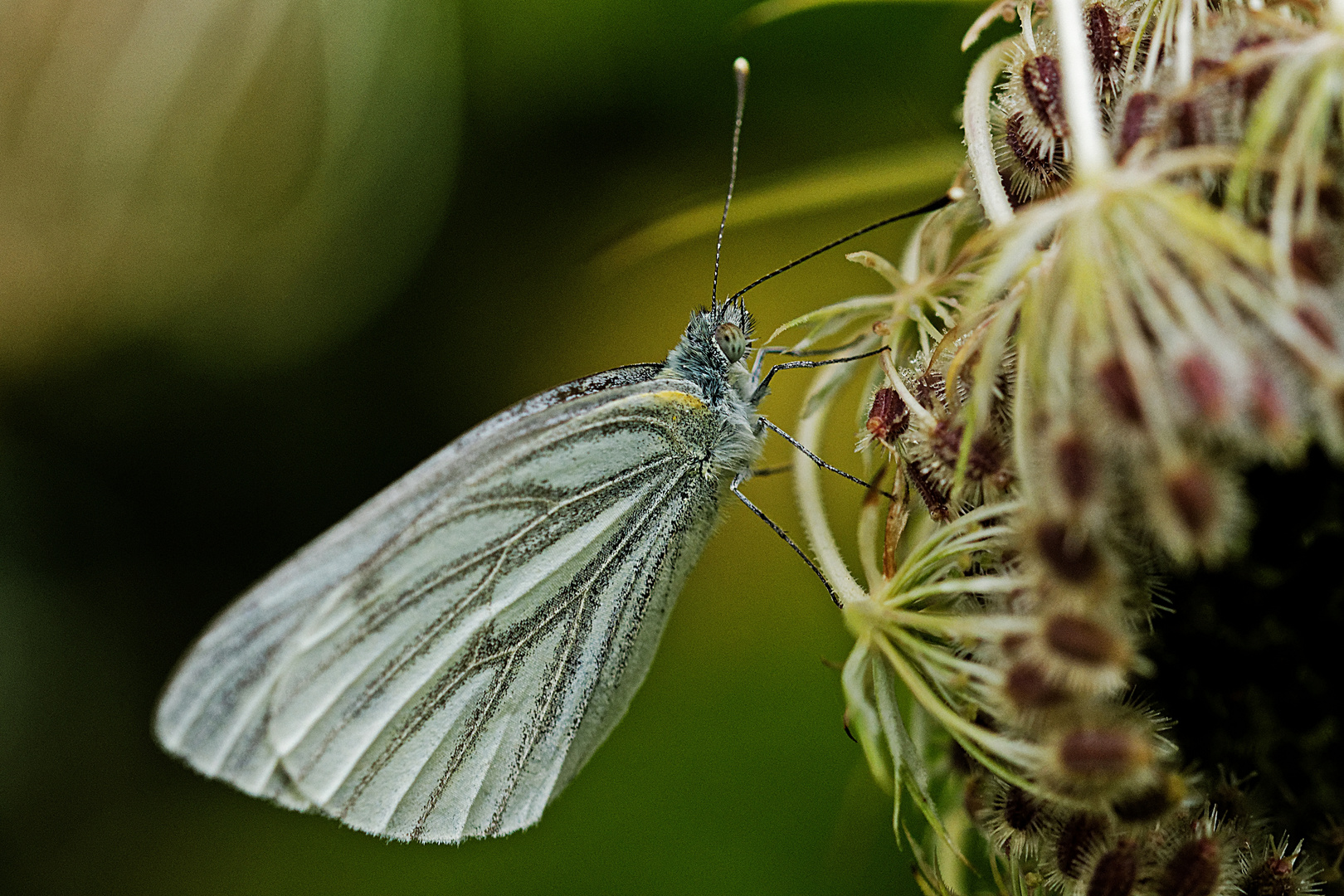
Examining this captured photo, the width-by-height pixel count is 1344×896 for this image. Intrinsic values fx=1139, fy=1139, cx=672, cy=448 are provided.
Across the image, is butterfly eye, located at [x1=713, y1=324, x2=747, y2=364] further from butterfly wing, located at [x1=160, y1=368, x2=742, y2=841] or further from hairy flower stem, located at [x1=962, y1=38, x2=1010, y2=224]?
hairy flower stem, located at [x1=962, y1=38, x2=1010, y2=224]

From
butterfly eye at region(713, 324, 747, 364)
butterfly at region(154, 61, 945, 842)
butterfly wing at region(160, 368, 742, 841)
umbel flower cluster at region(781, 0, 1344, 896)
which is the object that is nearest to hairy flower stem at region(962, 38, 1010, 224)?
umbel flower cluster at region(781, 0, 1344, 896)

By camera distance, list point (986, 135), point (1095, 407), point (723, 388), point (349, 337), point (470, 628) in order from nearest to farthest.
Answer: point (1095, 407), point (986, 135), point (470, 628), point (723, 388), point (349, 337)

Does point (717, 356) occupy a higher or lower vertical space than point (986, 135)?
lower

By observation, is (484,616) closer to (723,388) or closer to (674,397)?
(674,397)

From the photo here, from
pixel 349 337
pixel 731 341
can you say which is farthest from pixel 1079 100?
pixel 349 337

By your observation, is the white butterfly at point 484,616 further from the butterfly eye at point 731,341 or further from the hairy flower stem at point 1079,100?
the hairy flower stem at point 1079,100

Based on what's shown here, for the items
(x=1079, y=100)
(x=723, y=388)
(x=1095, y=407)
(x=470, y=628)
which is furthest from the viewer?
(x=723, y=388)

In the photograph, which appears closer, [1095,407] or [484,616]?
[1095,407]
